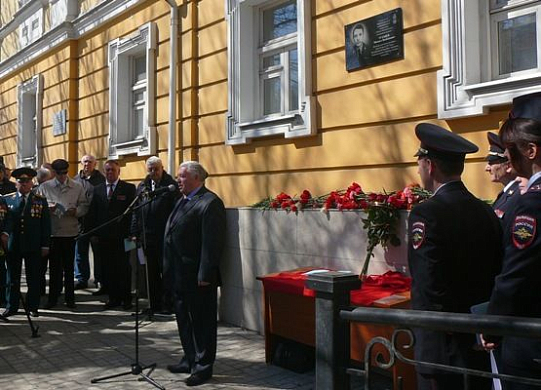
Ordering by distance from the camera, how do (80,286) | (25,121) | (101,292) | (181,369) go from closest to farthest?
(181,369) → (101,292) → (80,286) → (25,121)

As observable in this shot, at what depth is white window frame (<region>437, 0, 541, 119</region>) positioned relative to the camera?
17.1ft

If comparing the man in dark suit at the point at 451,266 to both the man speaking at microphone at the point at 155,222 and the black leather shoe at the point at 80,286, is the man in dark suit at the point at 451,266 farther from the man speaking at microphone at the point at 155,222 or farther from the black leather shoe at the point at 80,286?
the black leather shoe at the point at 80,286

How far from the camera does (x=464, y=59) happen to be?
528 cm

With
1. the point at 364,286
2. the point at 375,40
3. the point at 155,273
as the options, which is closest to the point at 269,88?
the point at 375,40

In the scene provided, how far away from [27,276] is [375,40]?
5317mm

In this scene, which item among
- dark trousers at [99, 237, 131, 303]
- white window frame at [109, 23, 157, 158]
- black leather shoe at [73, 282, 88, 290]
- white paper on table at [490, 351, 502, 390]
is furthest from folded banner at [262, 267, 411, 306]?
black leather shoe at [73, 282, 88, 290]

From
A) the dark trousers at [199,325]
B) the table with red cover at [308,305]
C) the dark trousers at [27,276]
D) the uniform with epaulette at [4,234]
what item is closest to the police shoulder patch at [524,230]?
the table with red cover at [308,305]

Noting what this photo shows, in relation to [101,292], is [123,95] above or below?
above

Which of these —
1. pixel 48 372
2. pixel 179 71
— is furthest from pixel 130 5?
pixel 48 372

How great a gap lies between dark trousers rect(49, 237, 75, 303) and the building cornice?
4.19 m

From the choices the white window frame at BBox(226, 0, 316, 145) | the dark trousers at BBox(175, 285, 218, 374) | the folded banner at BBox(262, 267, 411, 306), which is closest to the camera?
the folded banner at BBox(262, 267, 411, 306)

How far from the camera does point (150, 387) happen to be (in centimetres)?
521

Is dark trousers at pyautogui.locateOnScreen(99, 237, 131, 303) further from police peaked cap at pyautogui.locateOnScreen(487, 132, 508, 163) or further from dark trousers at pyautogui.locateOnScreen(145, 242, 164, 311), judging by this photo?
police peaked cap at pyautogui.locateOnScreen(487, 132, 508, 163)

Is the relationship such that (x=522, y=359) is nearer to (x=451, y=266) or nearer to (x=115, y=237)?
(x=451, y=266)
